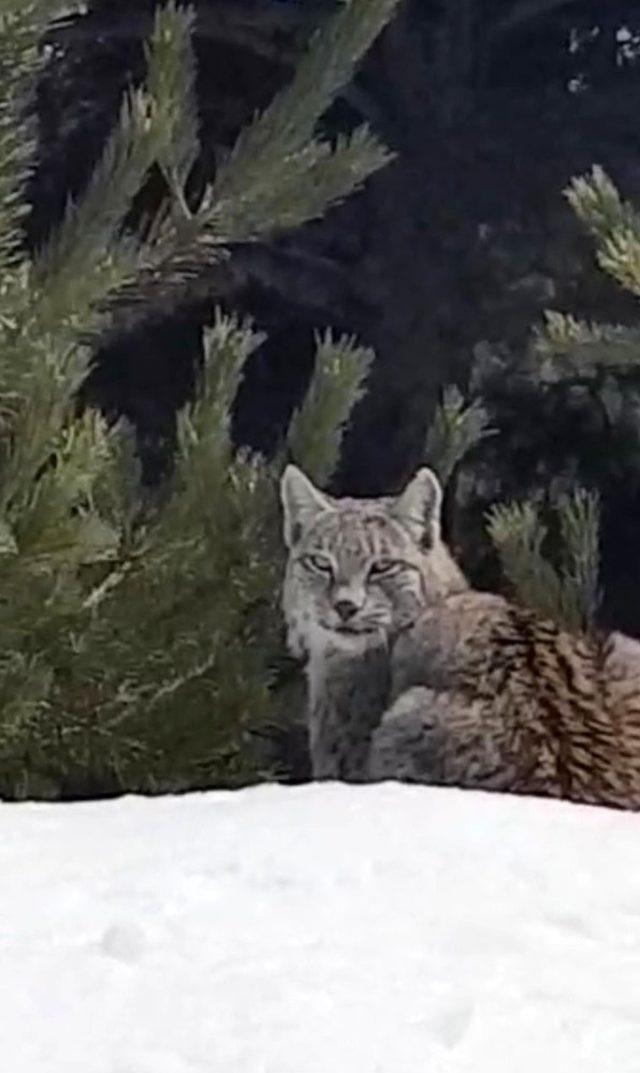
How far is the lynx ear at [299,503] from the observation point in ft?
13.9

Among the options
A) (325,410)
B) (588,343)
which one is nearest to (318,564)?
(325,410)

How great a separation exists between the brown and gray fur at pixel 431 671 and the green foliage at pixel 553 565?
46cm

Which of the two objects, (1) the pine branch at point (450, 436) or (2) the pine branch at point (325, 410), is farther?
(1) the pine branch at point (450, 436)

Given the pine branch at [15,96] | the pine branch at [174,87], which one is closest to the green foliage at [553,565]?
the pine branch at [174,87]

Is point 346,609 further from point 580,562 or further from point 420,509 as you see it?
point 580,562

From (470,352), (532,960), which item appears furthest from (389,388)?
(532,960)

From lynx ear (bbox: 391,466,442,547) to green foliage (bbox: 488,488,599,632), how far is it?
0.59 m

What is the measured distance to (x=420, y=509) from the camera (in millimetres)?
4207

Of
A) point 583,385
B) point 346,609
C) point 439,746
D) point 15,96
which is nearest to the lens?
point 439,746

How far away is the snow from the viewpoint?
7.02 feet

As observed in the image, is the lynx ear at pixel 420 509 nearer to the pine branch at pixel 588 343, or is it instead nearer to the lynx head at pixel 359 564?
the lynx head at pixel 359 564

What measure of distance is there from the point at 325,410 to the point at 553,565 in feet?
2.17

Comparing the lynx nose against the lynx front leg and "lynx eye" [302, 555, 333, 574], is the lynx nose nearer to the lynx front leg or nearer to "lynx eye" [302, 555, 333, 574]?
"lynx eye" [302, 555, 333, 574]

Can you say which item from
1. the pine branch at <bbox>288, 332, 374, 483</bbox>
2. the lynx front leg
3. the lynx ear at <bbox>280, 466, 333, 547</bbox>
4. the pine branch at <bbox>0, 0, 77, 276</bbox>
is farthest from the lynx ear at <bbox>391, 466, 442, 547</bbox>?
the pine branch at <bbox>0, 0, 77, 276</bbox>
